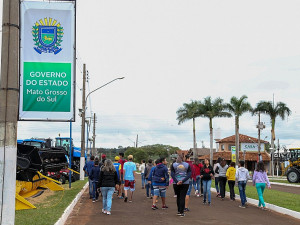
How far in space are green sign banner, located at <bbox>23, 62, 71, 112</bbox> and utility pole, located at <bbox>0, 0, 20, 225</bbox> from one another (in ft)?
11.6

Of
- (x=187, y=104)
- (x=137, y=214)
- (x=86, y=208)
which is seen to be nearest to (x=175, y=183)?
(x=137, y=214)

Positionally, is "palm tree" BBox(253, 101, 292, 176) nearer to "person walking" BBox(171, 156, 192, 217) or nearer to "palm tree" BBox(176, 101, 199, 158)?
"palm tree" BBox(176, 101, 199, 158)

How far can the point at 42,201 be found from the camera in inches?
635

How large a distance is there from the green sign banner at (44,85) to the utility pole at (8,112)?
353 cm

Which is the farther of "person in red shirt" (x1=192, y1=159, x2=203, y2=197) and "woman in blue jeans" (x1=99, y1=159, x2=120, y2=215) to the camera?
"person in red shirt" (x1=192, y1=159, x2=203, y2=197)

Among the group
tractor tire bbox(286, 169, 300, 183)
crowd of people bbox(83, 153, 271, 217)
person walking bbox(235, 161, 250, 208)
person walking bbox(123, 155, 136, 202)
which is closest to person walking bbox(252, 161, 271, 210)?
crowd of people bbox(83, 153, 271, 217)

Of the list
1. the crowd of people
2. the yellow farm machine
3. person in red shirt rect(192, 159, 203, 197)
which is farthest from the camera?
person in red shirt rect(192, 159, 203, 197)

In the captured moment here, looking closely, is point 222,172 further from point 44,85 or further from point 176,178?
point 44,85

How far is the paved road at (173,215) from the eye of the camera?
1139 cm

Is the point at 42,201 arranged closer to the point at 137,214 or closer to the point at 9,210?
the point at 137,214

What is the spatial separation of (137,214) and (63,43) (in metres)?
5.54

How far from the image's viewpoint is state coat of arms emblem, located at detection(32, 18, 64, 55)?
1077 centimetres

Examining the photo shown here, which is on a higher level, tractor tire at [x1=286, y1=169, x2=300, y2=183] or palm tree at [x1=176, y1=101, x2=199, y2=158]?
palm tree at [x1=176, y1=101, x2=199, y2=158]

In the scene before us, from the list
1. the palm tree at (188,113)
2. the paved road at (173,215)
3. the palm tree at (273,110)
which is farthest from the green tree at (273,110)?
the paved road at (173,215)
